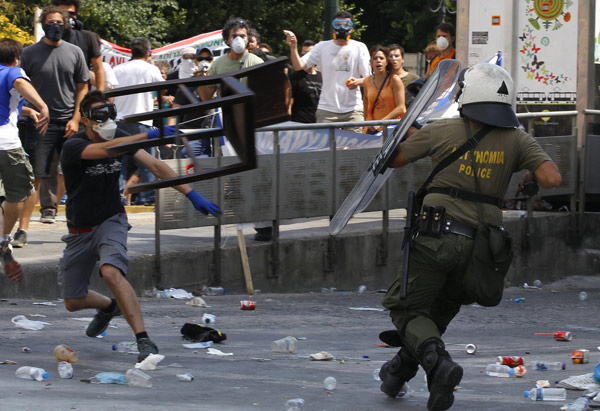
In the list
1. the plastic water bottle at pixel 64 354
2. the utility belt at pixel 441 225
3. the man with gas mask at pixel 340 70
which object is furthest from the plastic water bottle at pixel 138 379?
the man with gas mask at pixel 340 70

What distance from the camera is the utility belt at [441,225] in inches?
231

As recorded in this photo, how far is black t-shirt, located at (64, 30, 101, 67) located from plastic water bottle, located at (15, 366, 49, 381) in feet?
16.4

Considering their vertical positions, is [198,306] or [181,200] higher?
[181,200]

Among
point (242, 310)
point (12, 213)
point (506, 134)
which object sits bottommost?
point (242, 310)

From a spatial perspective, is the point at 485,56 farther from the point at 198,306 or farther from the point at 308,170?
the point at 198,306

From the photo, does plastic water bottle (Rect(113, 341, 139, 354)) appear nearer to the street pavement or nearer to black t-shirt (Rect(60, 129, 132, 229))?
the street pavement

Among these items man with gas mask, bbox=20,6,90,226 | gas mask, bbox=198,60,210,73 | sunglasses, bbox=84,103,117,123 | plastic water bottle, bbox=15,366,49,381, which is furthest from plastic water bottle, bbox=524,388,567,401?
gas mask, bbox=198,60,210,73

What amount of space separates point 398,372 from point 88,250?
2121mm

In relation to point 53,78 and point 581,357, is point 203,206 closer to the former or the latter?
point 581,357

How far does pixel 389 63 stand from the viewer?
40.8ft

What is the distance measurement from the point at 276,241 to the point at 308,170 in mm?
680

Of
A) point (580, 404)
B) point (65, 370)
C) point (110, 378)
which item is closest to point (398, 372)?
point (580, 404)

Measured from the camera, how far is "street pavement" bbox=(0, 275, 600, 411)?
6.05 meters

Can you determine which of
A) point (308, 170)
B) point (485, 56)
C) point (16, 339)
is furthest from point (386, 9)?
point (16, 339)
